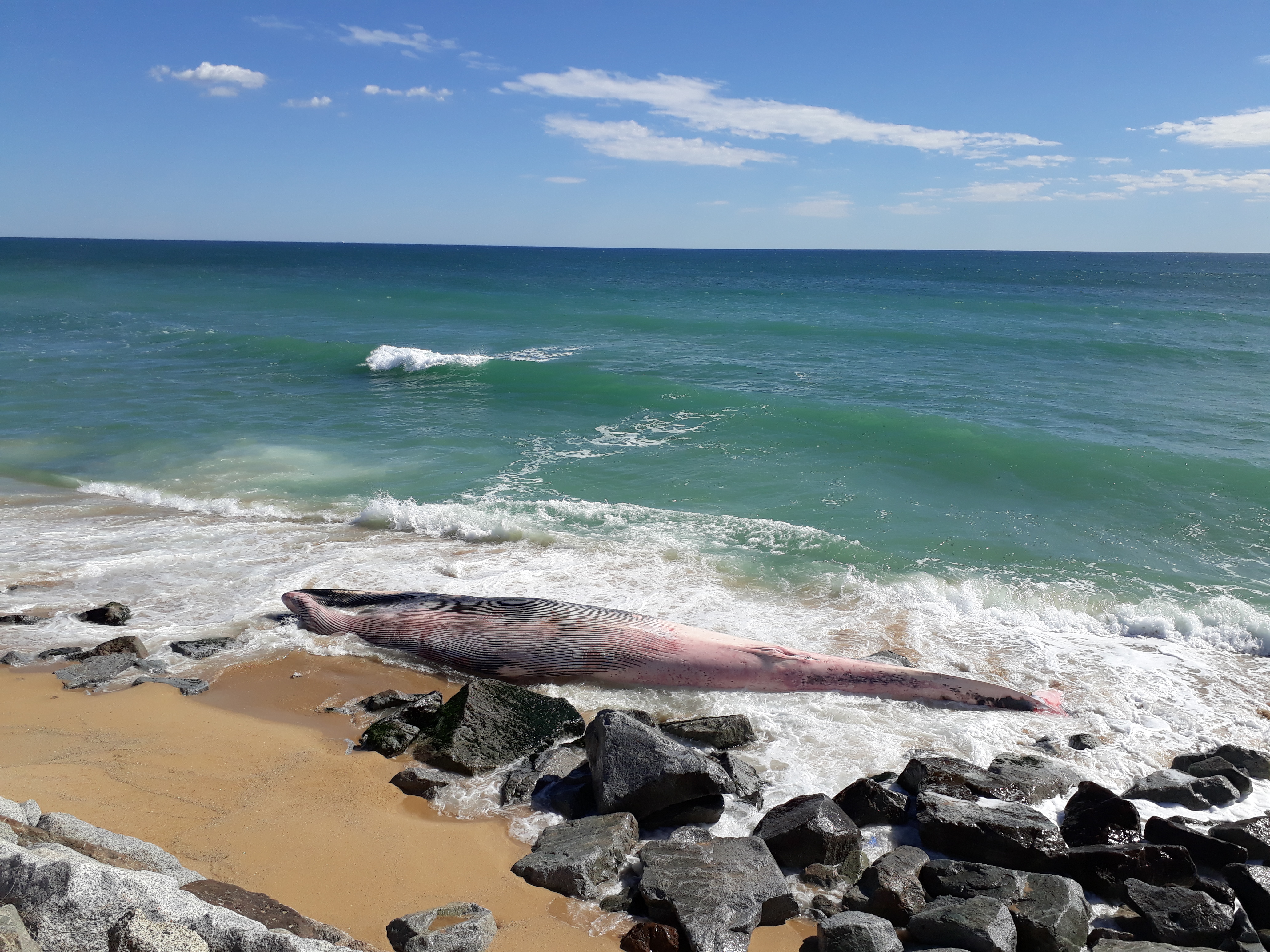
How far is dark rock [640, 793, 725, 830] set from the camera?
5500mm

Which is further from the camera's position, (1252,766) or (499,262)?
(499,262)

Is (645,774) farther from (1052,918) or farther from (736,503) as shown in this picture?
(736,503)

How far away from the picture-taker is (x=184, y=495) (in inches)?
537

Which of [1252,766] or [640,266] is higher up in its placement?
[640,266]

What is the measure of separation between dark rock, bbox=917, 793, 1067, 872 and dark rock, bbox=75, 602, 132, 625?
7.95 m

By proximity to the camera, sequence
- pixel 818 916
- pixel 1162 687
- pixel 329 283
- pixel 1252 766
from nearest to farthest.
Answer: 1. pixel 818 916
2. pixel 1252 766
3. pixel 1162 687
4. pixel 329 283

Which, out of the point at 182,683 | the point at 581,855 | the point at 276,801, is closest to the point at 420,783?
the point at 276,801

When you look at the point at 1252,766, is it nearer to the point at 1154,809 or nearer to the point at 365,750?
the point at 1154,809

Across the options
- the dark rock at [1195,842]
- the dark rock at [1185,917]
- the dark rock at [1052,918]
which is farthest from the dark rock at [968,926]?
the dark rock at [1195,842]

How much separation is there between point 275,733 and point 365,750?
80 cm

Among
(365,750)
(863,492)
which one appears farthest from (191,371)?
(365,750)

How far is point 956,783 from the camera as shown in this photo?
584 cm

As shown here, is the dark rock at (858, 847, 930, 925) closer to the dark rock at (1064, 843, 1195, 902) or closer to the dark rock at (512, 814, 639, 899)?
the dark rock at (1064, 843, 1195, 902)

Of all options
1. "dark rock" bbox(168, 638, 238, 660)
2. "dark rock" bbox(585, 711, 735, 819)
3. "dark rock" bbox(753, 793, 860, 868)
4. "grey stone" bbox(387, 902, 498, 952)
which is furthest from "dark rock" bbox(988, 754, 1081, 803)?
"dark rock" bbox(168, 638, 238, 660)
